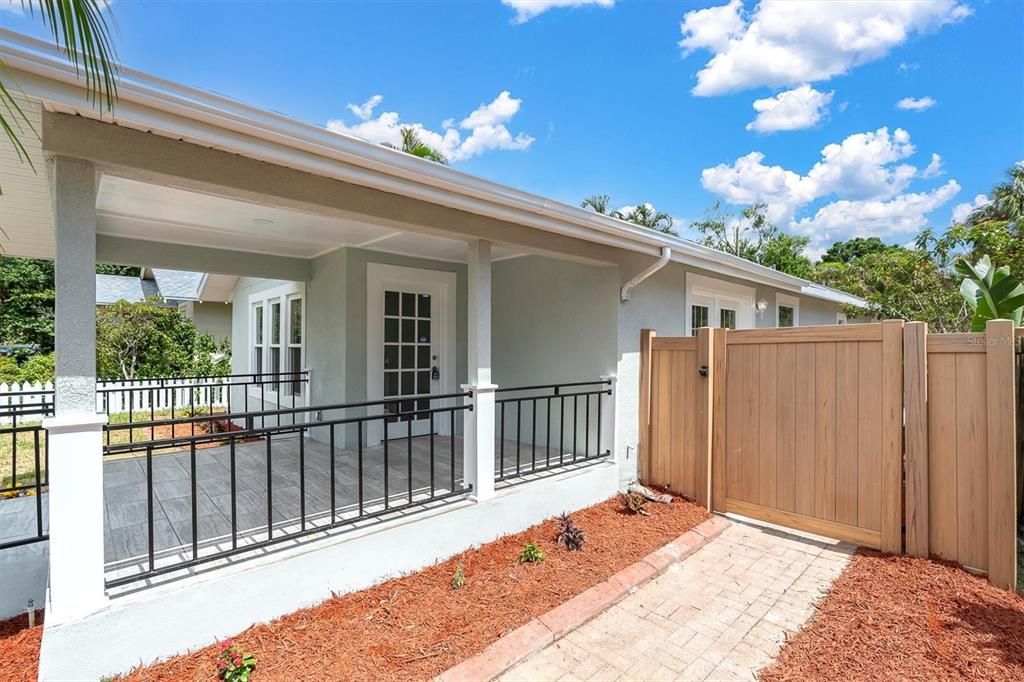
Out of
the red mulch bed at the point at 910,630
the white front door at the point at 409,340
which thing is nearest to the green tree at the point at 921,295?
the red mulch bed at the point at 910,630

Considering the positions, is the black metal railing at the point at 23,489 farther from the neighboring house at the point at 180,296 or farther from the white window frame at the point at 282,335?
the neighboring house at the point at 180,296

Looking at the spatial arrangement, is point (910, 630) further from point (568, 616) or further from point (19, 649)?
point (19, 649)

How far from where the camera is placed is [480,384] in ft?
13.5

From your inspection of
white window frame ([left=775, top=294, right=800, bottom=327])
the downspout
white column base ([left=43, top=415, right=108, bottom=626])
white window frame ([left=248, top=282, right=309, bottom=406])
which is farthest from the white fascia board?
white window frame ([left=775, top=294, right=800, bottom=327])

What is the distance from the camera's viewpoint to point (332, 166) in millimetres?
2885

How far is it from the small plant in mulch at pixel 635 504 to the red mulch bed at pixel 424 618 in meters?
0.53

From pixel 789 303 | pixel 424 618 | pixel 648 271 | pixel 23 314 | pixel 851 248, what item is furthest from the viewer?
pixel 851 248

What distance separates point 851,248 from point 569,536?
44049 mm

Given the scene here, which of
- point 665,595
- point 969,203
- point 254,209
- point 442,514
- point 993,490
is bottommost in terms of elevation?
point 665,595

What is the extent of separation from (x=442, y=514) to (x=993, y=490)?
4.12 m

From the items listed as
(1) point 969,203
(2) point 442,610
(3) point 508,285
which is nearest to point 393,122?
(3) point 508,285

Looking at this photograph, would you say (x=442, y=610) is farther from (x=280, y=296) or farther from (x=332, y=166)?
(x=280, y=296)

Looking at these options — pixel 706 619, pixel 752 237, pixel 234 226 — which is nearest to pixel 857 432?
pixel 706 619

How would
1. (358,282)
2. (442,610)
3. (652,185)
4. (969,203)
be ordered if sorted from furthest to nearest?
(652,185) < (969,203) < (358,282) < (442,610)
